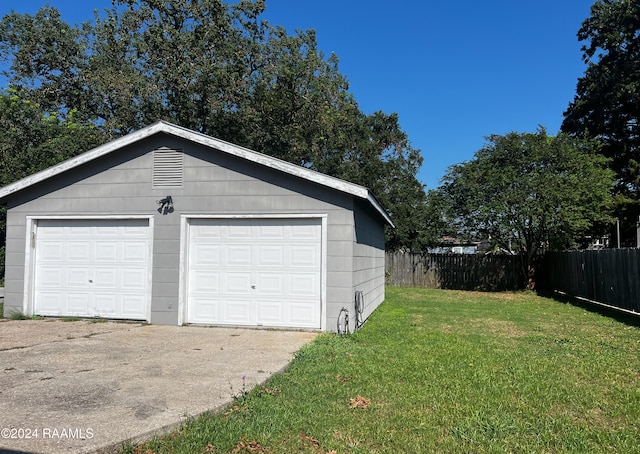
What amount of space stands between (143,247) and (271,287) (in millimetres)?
2875

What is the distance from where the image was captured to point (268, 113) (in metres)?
22.0

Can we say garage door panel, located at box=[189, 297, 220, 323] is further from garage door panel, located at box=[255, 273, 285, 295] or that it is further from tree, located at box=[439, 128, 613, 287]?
tree, located at box=[439, 128, 613, 287]

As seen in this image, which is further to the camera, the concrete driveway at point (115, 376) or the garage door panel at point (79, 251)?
the garage door panel at point (79, 251)

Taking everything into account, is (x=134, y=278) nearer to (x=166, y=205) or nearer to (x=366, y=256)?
(x=166, y=205)

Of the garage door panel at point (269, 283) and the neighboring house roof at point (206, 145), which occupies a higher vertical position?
the neighboring house roof at point (206, 145)

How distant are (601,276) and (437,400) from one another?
10972mm

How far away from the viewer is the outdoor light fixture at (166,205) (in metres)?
9.01

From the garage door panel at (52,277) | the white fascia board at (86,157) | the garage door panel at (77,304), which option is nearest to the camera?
the white fascia board at (86,157)

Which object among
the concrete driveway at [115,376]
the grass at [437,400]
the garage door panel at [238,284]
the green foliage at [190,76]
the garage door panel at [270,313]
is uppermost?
the green foliage at [190,76]

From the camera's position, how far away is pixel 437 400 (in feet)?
14.6

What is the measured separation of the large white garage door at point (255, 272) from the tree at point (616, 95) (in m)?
23.3

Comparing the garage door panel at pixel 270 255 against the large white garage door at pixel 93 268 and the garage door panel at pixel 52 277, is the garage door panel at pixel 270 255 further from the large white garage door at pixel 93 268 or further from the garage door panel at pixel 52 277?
the garage door panel at pixel 52 277

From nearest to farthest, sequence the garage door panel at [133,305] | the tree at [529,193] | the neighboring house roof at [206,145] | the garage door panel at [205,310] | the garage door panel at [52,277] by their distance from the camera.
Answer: the neighboring house roof at [206,145] < the garage door panel at [205,310] < the garage door panel at [133,305] < the garage door panel at [52,277] < the tree at [529,193]

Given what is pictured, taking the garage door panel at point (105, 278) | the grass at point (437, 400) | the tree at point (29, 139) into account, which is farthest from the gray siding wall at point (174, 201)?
the tree at point (29, 139)
